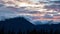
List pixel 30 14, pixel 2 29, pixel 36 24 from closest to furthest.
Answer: pixel 2 29
pixel 36 24
pixel 30 14

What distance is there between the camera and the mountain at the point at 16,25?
1.22 metres

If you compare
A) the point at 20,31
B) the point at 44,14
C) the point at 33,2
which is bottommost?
the point at 20,31

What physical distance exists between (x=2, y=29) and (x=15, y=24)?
10 cm

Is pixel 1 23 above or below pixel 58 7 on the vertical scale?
below

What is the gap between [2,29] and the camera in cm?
121

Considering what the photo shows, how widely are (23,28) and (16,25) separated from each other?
5 centimetres

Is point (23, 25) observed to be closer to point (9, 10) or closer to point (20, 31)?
point (20, 31)

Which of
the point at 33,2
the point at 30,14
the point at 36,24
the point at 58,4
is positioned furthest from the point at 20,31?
the point at 58,4

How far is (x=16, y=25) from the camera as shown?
48.9 inches

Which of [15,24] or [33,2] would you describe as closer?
[15,24]

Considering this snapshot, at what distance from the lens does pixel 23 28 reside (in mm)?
1235

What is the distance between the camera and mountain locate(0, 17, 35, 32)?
4.01 ft

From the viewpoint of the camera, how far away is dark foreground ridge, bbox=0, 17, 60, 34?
3.98 ft

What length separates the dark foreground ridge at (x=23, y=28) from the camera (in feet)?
3.98
